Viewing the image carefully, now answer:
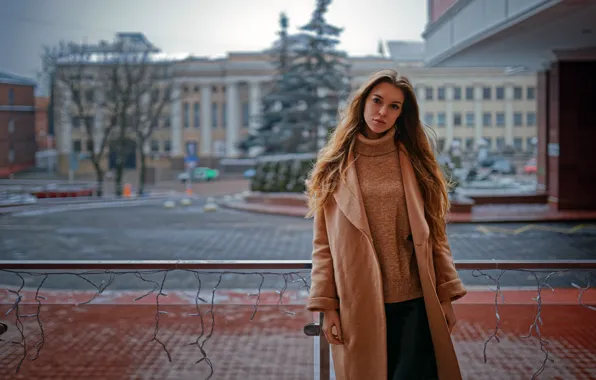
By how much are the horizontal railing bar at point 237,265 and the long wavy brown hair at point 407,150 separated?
538 millimetres

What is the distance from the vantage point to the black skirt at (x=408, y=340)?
2.35m

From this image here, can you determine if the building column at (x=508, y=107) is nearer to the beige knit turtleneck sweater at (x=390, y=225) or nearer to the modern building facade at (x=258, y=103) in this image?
the modern building facade at (x=258, y=103)

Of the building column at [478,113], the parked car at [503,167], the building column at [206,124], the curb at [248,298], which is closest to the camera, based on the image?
the curb at [248,298]

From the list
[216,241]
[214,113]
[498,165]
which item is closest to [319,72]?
[216,241]

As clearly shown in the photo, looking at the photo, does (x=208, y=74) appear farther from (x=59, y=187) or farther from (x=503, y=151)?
(x=59, y=187)

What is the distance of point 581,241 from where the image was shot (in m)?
10.6

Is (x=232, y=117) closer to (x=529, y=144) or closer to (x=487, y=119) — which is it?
(x=487, y=119)

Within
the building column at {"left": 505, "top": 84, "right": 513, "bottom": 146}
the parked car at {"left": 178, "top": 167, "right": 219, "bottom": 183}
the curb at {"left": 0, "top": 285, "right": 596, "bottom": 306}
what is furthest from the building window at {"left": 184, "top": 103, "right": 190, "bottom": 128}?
the curb at {"left": 0, "top": 285, "right": 596, "bottom": 306}

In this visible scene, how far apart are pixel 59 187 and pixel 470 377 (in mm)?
20146

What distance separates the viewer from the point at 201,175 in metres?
45.6

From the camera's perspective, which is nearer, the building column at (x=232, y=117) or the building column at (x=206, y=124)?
the building column at (x=232, y=117)

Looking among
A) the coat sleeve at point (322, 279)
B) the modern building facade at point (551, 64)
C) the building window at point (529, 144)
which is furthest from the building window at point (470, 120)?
the coat sleeve at point (322, 279)

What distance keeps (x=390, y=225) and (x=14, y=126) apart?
11.3 metres

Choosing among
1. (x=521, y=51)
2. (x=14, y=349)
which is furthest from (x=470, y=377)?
(x=521, y=51)
